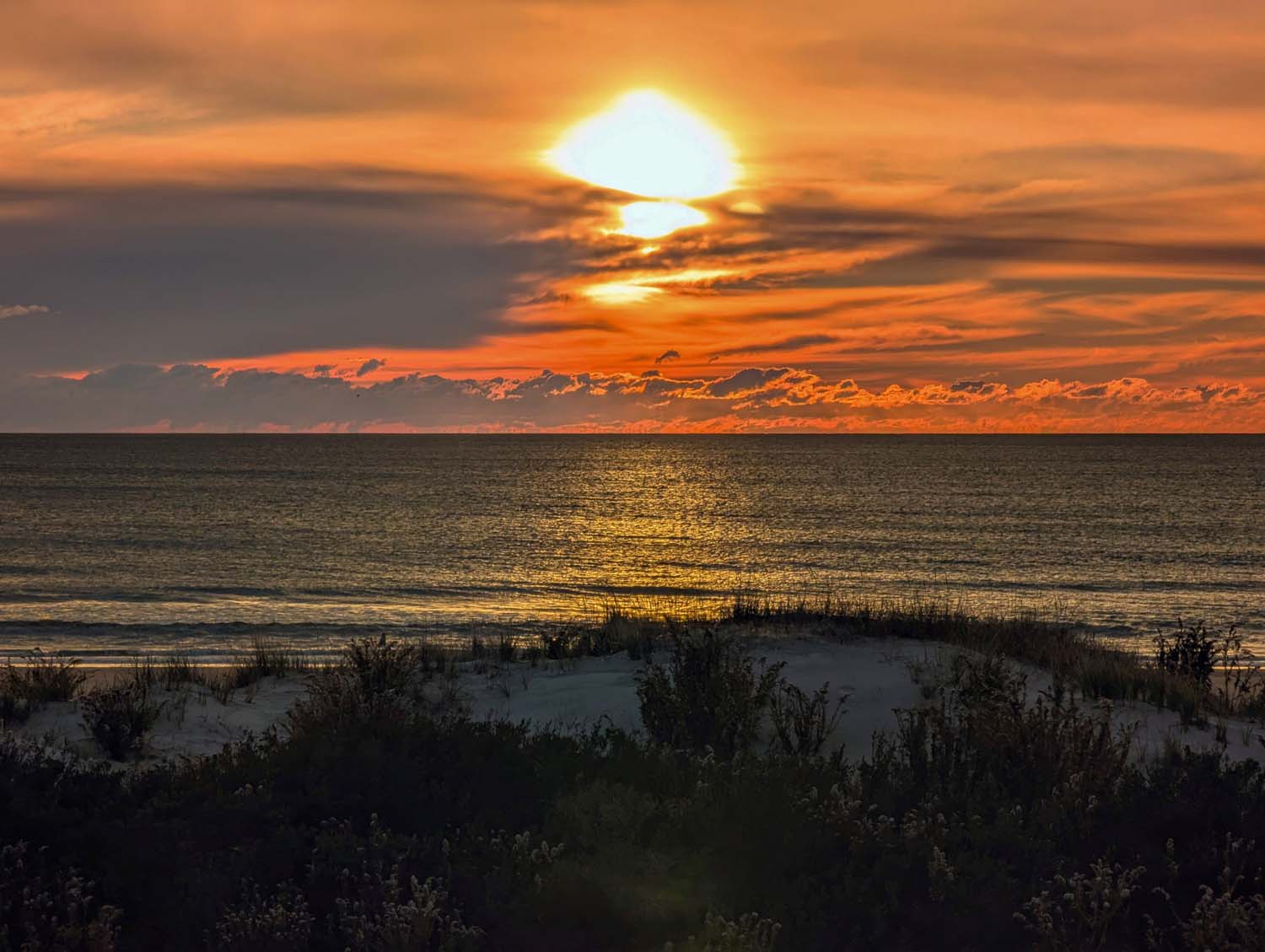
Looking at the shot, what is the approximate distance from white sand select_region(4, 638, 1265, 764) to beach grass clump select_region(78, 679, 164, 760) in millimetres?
136

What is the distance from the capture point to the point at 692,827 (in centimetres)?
630

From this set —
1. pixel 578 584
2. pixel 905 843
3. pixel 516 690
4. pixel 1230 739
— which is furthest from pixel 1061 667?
pixel 578 584

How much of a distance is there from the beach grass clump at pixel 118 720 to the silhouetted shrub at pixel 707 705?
15.4 ft

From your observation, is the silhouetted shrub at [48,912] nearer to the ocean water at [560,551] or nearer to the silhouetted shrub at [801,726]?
the silhouetted shrub at [801,726]

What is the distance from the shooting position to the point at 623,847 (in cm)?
596

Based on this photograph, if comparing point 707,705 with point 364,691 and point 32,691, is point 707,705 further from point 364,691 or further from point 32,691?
point 32,691

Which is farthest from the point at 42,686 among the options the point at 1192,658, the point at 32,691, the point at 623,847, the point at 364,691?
the point at 1192,658

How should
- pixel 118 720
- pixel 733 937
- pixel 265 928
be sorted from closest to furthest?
pixel 733 937 < pixel 265 928 < pixel 118 720

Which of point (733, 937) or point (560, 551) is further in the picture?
point (560, 551)

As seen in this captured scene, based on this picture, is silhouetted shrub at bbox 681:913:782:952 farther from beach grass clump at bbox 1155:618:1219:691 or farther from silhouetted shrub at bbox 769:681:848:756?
beach grass clump at bbox 1155:618:1219:691

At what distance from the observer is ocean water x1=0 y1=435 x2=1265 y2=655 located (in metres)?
31.4

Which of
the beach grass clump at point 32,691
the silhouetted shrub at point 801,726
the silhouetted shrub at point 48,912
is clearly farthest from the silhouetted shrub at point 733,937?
the beach grass clump at point 32,691

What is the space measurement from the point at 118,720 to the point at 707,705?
5.43 meters

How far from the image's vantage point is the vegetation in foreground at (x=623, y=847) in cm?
518
